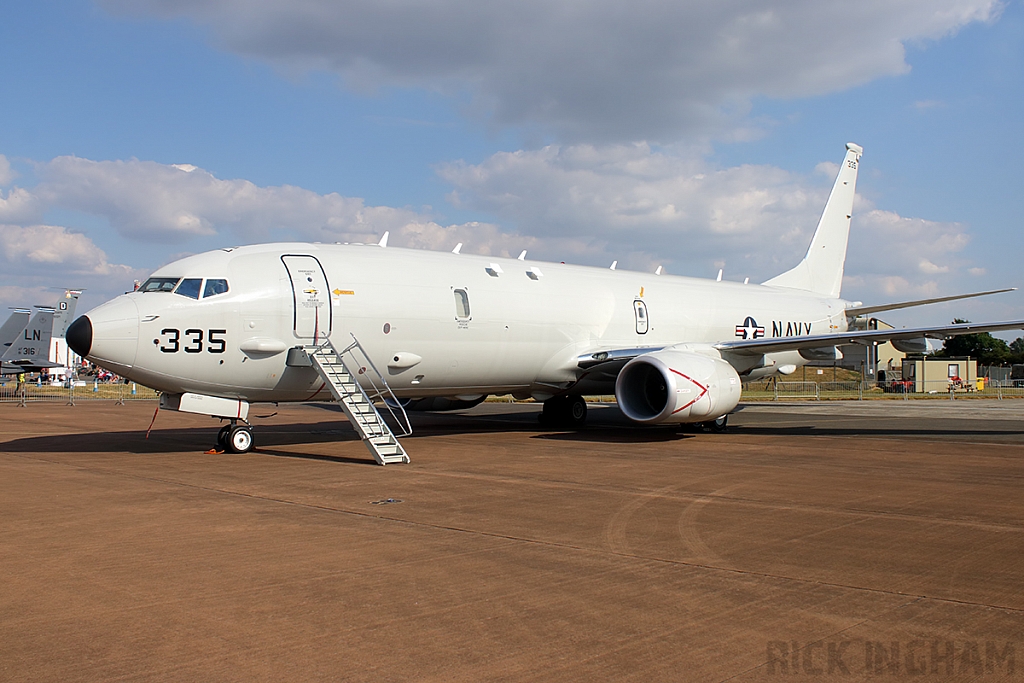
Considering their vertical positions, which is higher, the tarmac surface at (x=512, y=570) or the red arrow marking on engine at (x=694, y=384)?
the red arrow marking on engine at (x=694, y=384)

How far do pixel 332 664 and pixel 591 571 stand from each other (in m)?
2.38

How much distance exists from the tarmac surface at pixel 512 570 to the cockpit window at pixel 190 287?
2.73 m

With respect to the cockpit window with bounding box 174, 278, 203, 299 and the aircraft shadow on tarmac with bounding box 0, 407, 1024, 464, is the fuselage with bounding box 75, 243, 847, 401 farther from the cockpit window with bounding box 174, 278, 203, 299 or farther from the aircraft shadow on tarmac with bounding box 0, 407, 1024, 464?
the aircraft shadow on tarmac with bounding box 0, 407, 1024, 464

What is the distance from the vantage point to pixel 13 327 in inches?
2034

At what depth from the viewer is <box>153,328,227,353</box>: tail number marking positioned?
12672 millimetres

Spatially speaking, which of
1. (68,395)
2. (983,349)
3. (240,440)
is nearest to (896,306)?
(240,440)

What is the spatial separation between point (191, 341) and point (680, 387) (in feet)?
28.4

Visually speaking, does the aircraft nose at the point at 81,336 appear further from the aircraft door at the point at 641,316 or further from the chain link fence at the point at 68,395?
the chain link fence at the point at 68,395

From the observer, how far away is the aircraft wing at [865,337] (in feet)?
52.2

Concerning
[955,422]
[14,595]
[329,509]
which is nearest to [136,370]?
[329,509]

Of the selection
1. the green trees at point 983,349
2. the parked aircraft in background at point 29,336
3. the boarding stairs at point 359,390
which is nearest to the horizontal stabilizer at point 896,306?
the boarding stairs at point 359,390

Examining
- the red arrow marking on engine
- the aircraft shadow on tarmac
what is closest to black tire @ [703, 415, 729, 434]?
the aircraft shadow on tarmac

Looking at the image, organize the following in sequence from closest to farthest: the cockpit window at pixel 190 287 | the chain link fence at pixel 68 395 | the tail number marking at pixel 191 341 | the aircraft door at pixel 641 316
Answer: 1. the tail number marking at pixel 191 341
2. the cockpit window at pixel 190 287
3. the aircraft door at pixel 641 316
4. the chain link fence at pixel 68 395

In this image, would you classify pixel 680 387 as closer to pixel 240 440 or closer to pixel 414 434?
pixel 414 434
